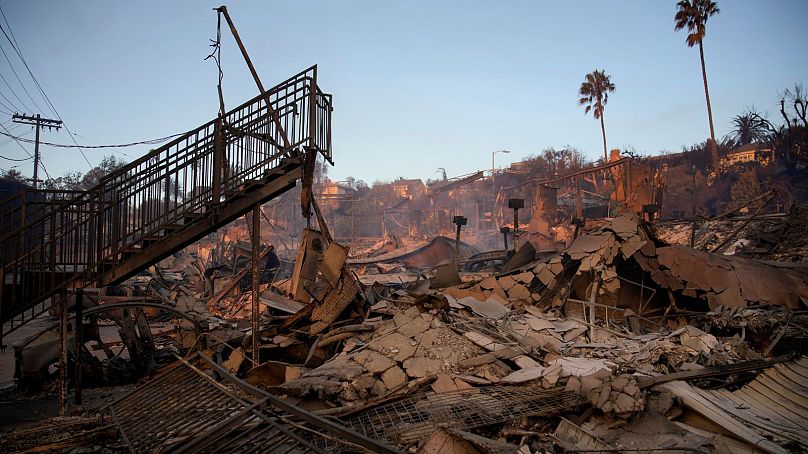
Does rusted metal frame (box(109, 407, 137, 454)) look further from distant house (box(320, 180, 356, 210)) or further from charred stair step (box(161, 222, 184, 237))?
distant house (box(320, 180, 356, 210))

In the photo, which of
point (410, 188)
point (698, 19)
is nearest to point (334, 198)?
point (410, 188)

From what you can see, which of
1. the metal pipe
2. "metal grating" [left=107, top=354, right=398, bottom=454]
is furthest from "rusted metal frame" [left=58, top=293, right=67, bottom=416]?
"metal grating" [left=107, top=354, right=398, bottom=454]

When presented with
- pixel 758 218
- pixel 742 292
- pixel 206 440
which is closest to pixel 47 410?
pixel 206 440

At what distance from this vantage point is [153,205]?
25.1 feet

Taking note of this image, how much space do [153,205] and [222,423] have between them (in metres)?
4.55

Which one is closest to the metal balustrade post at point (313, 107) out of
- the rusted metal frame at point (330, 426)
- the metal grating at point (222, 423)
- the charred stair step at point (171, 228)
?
the charred stair step at point (171, 228)

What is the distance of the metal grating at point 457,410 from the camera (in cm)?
481

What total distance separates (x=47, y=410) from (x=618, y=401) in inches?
324

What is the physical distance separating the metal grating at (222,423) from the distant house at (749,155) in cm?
3952

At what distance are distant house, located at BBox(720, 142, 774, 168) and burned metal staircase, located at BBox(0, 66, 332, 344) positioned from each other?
3759 cm

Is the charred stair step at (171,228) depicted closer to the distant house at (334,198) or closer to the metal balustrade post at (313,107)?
the metal balustrade post at (313,107)

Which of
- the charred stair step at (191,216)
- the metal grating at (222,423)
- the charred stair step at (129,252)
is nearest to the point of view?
the metal grating at (222,423)

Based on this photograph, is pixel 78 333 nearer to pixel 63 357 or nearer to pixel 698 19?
pixel 63 357

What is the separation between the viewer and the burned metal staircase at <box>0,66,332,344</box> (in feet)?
23.0
